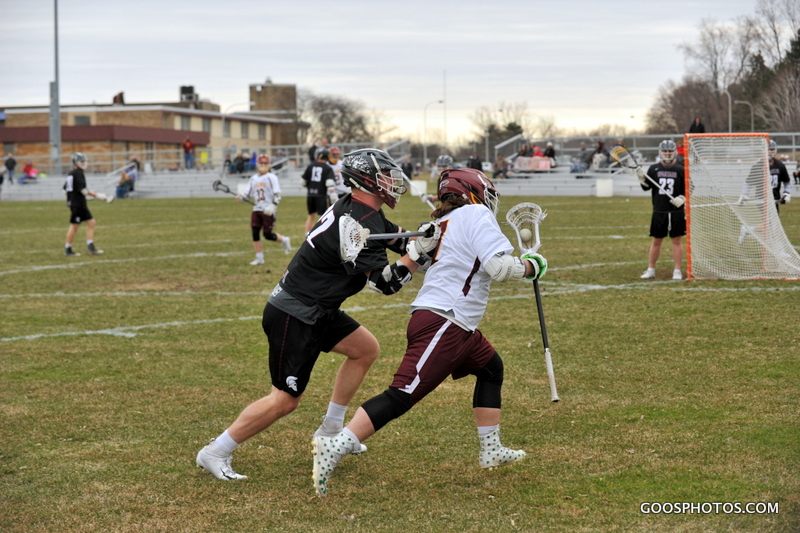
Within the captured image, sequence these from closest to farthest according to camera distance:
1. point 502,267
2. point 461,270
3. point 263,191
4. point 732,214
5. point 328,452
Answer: point 502,267 → point 328,452 → point 461,270 → point 732,214 → point 263,191

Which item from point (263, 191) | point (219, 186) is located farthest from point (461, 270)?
point (219, 186)

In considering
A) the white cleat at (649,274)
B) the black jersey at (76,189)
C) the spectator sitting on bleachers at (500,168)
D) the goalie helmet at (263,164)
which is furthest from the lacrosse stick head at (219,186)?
the spectator sitting on bleachers at (500,168)

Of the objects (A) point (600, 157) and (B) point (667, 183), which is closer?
(B) point (667, 183)

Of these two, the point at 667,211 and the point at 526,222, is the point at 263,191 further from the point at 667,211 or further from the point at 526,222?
the point at 526,222

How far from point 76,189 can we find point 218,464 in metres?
13.5

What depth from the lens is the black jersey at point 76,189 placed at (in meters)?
17.0

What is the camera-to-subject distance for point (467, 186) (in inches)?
184

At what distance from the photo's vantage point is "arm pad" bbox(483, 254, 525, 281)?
173 inches

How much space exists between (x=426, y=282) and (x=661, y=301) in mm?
6419

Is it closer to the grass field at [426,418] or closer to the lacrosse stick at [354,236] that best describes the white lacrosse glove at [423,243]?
the lacrosse stick at [354,236]

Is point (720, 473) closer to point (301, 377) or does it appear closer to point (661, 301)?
point (301, 377)

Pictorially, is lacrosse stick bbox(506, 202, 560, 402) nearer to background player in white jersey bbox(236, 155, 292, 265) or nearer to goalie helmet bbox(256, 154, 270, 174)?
background player in white jersey bbox(236, 155, 292, 265)

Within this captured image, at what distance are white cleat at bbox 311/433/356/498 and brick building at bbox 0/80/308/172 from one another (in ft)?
163

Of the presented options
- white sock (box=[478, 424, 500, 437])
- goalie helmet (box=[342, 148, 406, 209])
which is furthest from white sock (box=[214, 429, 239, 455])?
goalie helmet (box=[342, 148, 406, 209])
